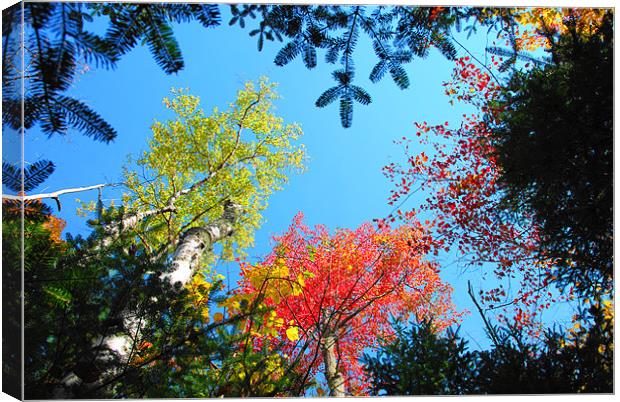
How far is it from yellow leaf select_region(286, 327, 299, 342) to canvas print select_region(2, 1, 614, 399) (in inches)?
0.7

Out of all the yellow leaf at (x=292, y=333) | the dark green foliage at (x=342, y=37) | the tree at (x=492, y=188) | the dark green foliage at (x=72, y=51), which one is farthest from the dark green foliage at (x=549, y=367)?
the dark green foliage at (x=72, y=51)

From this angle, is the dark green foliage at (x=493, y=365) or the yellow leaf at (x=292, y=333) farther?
the yellow leaf at (x=292, y=333)

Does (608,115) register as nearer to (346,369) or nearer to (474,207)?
(474,207)

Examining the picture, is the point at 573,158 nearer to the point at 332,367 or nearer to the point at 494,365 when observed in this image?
the point at 494,365

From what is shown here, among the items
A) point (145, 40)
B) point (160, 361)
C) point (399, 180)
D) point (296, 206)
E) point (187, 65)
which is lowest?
point (160, 361)

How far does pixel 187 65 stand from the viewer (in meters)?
2.68

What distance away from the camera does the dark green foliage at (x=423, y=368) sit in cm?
204

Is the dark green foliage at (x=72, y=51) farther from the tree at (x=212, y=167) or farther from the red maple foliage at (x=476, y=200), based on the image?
the red maple foliage at (x=476, y=200)

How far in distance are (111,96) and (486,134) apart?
2.21 metres

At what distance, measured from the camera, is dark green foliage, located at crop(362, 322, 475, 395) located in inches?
80.3

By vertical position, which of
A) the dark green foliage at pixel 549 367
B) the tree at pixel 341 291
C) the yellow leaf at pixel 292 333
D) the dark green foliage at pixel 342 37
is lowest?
the dark green foliage at pixel 549 367

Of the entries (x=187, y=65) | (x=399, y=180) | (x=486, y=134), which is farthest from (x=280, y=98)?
(x=486, y=134)

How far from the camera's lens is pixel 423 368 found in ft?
6.75

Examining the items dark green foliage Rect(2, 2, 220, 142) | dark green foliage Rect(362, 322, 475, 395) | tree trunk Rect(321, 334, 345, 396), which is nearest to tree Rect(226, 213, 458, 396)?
tree trunk Rect(321, 334, 345, 396)
